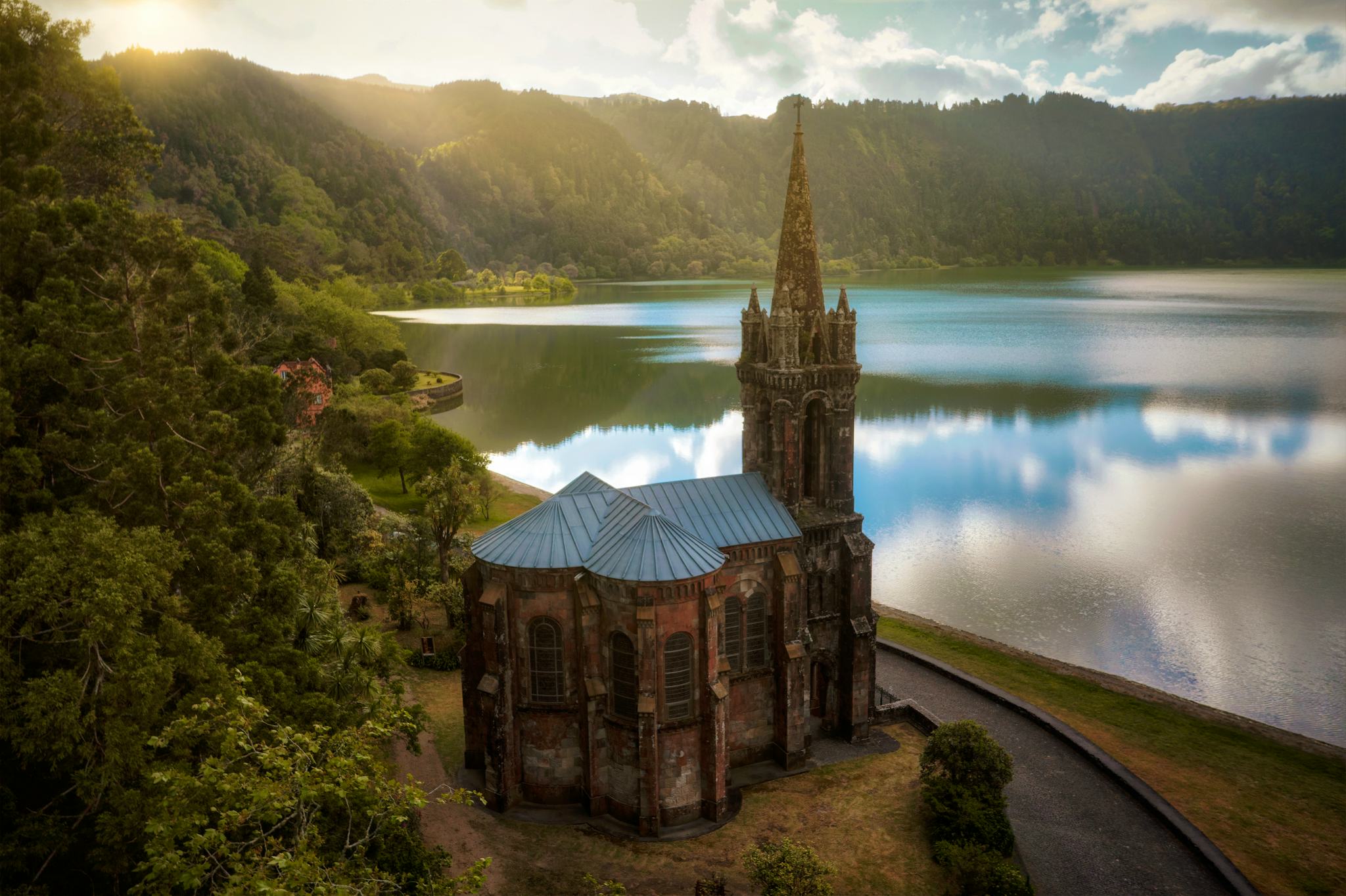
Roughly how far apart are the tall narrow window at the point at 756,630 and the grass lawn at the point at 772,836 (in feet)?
12.7

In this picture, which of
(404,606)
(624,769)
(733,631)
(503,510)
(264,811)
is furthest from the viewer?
(503,510)

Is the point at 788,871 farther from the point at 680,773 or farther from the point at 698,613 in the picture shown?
the point at 698,613

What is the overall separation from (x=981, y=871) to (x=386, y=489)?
48183mm

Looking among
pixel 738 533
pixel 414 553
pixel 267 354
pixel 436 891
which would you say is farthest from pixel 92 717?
pixel 267 354

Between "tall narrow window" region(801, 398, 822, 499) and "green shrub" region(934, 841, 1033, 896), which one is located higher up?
"tall narrow window" region(801, 398, 822, 499)

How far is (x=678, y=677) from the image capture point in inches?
973

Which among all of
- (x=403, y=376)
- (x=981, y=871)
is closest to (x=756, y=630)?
(x=981, y=871)

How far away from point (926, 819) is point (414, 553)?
1092 inches

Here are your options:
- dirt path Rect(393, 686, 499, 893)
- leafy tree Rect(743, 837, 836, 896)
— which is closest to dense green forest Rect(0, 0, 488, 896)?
dirt path Rect(393, 686, 499, 893)

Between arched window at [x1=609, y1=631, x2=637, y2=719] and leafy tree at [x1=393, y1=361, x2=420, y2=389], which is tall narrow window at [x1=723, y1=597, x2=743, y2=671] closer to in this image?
arched window at [x1=609, y1=631, x2=637, y2=719]

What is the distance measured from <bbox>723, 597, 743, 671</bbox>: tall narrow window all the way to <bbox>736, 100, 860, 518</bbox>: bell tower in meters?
4.06

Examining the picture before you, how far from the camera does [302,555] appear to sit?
26.9 metres

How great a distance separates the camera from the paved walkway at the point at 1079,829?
23.5 m

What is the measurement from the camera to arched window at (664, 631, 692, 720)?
80.4 ft
